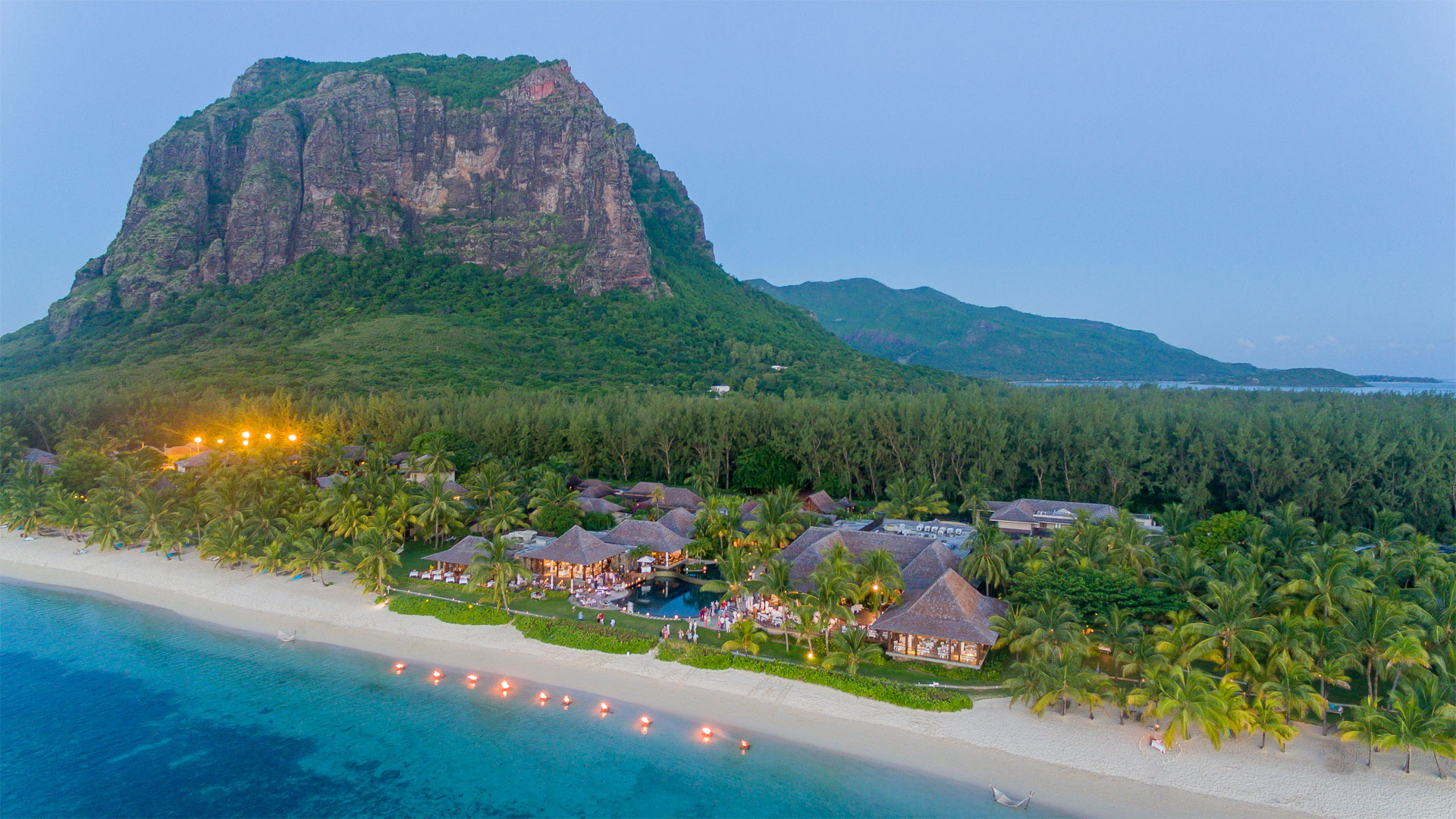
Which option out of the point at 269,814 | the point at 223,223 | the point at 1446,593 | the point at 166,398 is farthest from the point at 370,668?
the point at 223,223

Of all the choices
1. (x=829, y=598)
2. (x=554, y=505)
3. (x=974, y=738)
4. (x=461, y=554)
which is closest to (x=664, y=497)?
(x=554, y=505)

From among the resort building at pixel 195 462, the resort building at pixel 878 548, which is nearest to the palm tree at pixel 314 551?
the resort building at pixel 878 548

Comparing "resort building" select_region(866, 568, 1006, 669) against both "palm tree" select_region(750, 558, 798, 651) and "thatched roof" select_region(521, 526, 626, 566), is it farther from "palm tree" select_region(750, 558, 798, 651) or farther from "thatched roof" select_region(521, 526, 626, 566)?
"thatched roof" select_region(521, 526, 626, 566)

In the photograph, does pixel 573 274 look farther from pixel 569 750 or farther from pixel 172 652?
pixel 569 750

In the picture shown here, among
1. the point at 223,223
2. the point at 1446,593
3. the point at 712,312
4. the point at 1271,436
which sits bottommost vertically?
the point at 1446,593

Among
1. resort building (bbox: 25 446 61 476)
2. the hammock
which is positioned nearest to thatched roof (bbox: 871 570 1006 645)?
the hammock
